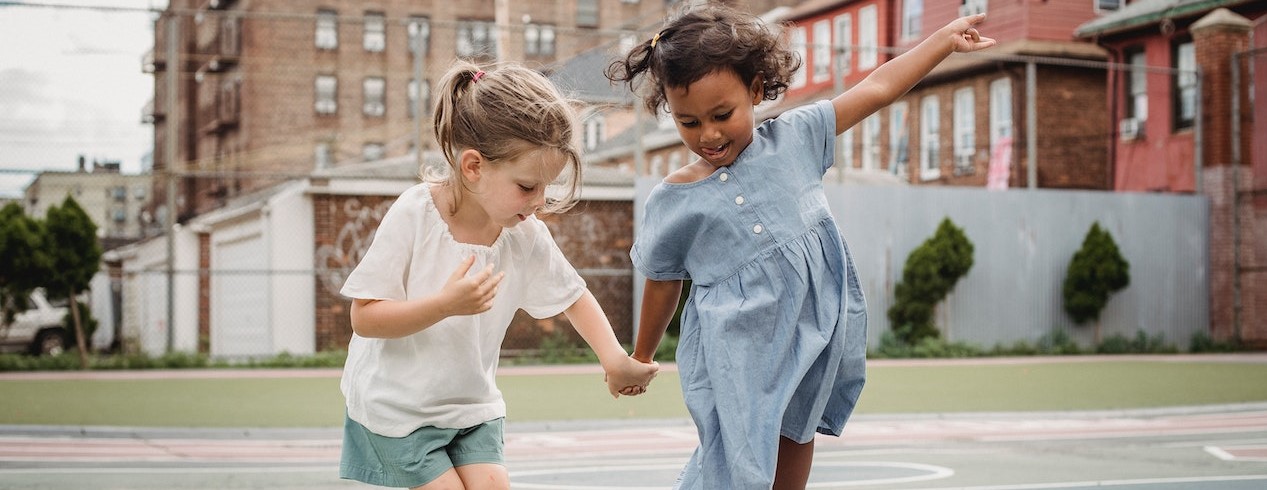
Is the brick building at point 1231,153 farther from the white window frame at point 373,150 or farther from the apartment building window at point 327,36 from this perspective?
the apartment building window at point 327,36

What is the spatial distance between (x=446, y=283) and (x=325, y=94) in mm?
41677

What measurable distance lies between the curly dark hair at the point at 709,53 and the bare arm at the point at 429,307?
27.1 inches

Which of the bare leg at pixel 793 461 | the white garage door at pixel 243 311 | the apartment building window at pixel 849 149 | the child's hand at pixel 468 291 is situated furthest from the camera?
the apartment building window at pixel 849 149

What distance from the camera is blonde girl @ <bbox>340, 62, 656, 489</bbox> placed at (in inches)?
131

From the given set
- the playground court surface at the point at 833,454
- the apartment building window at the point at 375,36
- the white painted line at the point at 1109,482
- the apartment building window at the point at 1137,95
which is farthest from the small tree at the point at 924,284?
the apartment building window at the point at 375,36

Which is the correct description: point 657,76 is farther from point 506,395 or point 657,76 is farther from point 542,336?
point 542,336

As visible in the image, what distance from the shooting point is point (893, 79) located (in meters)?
3.68

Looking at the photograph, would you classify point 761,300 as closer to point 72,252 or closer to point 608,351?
point 608,351

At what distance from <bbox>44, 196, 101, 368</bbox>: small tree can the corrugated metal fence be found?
6607 mm

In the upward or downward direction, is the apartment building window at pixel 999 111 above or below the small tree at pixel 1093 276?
above

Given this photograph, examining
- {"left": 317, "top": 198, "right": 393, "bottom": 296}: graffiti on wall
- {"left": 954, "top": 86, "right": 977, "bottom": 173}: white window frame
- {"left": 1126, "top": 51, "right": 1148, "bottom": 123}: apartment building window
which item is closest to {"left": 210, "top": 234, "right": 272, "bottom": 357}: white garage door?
{"left": 317, "top": 198, "right": 393, "bottom": 296}: graffiti on wall

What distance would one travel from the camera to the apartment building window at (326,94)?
4341 centimetres

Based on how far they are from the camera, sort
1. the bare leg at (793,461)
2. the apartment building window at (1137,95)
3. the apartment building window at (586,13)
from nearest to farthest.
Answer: the bare leg at (793,461) → the apartment building window at (1137,95) → the apartment building window at (586,13)

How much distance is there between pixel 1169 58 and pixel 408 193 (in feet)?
75.3
